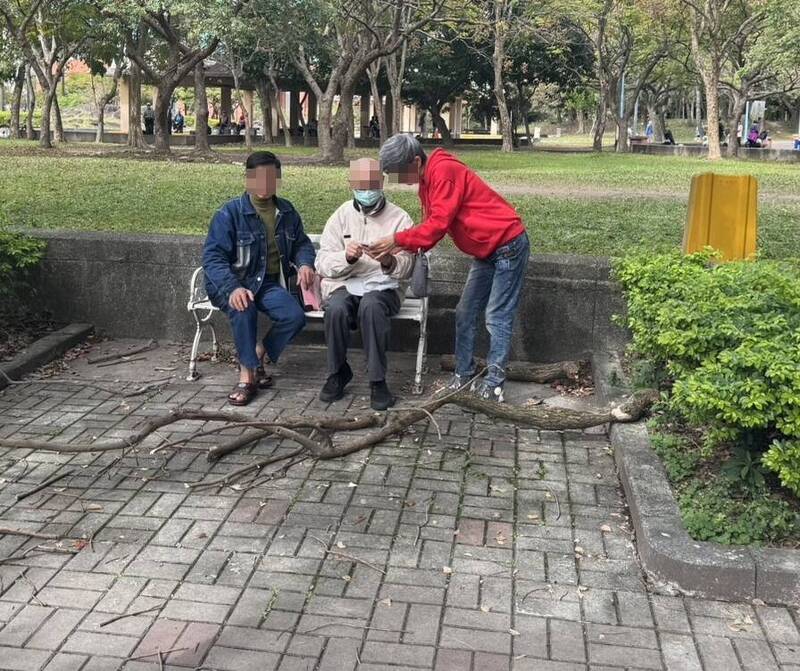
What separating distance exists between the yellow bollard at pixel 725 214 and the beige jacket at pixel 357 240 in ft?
6.84

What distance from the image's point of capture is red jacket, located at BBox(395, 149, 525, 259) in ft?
17.8

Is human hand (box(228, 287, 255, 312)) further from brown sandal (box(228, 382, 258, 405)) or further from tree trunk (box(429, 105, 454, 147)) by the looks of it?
tree trunk (box(429, 105, 454, 147))

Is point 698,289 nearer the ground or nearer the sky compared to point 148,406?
nearer the sky

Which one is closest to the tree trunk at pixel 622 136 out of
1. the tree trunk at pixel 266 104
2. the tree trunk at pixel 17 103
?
the tree trunk at pixel 266 104

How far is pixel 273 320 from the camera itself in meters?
6.03

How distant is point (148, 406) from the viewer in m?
5.70

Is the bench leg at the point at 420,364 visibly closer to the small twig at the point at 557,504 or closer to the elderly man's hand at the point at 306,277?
the elderly man's hand at the point at 306,277

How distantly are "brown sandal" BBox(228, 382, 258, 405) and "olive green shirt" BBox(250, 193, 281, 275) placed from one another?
76 centimetres

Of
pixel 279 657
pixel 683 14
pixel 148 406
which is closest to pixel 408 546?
pixel 279 657

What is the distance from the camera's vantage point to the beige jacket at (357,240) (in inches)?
231

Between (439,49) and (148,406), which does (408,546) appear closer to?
(148,406)

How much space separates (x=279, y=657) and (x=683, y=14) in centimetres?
3401

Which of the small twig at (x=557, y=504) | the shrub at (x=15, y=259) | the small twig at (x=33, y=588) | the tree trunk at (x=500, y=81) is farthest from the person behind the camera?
the tree trunk at (x=500, y=81)

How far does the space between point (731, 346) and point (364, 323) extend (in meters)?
2.20
